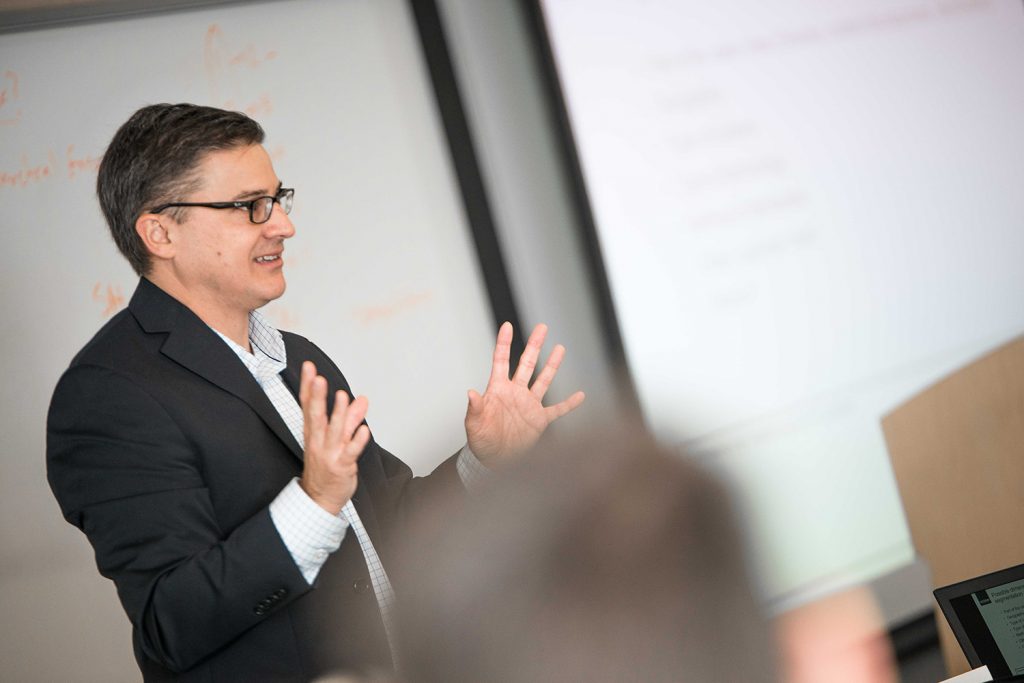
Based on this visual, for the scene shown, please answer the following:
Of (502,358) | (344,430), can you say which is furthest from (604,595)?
(502,358)

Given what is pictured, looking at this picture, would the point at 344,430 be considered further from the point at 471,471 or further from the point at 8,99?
the point at 8,99

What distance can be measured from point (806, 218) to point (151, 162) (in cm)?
218

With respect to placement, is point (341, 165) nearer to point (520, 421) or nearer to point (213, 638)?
point (520, 421)

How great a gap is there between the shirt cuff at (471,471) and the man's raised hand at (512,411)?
0.07 feet

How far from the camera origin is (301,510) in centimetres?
147

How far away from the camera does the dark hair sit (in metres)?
1.75

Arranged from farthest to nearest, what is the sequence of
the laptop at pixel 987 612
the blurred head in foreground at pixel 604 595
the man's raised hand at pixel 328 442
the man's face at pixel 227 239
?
the man's face at pixel 227 239, the man's raised hand at pixel 328 442, the laptop at pixel 987 612, the blurred head in foreground at pixel 604 595

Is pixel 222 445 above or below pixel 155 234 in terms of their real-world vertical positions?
below

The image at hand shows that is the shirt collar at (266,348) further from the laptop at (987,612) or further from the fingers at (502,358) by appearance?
the laptop at (987,612)

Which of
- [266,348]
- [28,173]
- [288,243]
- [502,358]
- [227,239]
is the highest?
[28,173]

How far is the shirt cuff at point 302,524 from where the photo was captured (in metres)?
1.47

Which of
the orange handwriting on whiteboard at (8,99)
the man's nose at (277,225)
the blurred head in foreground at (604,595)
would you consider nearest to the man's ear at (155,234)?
the man's nose at (277,225)

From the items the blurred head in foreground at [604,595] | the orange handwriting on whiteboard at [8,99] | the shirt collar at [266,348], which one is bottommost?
the blurred head in foreground at [604,595]

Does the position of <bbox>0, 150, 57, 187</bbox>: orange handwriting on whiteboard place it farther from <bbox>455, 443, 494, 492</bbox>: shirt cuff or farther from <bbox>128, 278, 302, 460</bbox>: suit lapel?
<bbox>455, 443, 494, 492</bbox>: shirt cuff
